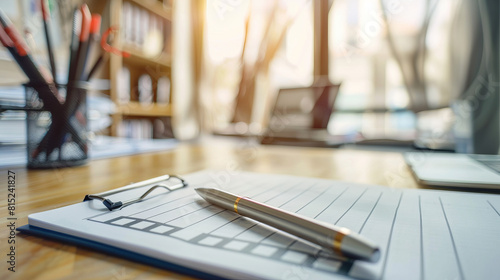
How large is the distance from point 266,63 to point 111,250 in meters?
2.25

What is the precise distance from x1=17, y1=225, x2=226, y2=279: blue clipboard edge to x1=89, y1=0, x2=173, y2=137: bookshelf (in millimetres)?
1192

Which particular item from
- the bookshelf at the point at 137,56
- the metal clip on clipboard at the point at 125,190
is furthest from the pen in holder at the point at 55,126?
the bookshelf at the point at 137,56

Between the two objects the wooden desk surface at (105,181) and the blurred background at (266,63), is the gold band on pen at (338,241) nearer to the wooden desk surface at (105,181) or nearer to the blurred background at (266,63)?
the wooden desk surface at (105,181)

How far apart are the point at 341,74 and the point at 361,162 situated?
1667 mm

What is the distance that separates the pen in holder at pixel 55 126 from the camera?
508 mm

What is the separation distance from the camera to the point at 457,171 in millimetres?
521

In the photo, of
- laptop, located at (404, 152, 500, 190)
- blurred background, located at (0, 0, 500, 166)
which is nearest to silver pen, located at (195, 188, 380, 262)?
laptop, located at (404, 152, 500, 190)

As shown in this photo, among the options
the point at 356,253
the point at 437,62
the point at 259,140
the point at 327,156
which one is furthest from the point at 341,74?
the point at 356,253

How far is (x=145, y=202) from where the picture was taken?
13.0 inches

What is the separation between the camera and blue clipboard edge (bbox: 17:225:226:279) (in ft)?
0.62

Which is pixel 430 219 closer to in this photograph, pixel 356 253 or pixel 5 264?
pixel 356 253

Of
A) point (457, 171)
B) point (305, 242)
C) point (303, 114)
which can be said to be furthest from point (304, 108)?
point (305, 242)

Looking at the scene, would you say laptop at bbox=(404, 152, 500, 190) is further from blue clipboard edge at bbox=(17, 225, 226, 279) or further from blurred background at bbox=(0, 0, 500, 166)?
blue clipboard edge at bbox=(17, 225, 226, 279)

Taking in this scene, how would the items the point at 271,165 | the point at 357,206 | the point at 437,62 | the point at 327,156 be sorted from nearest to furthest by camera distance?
1. the point at 357,206
2. the point at 271,165
3. the point at 327,156
4. the point at 437,62
